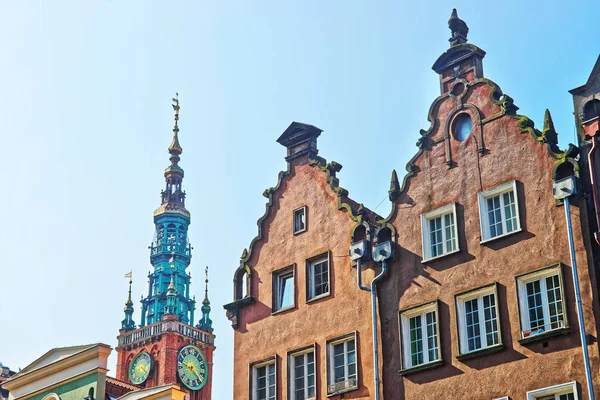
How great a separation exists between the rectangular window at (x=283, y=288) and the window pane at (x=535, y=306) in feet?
27.1

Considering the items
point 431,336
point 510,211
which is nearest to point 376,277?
point 431,336

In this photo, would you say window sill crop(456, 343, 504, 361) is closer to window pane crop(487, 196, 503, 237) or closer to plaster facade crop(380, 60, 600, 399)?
plaster facade crop(380, 60, 600, 399)

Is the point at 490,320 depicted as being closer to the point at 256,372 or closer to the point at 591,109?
the point at 591,109

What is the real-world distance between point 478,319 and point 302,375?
241 inches

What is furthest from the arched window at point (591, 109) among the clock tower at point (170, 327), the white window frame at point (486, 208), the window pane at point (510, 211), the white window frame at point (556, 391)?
the clock tower at point (170, 327)

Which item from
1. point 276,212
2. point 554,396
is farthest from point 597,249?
point 276,212

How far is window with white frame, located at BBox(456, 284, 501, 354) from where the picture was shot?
2859cm

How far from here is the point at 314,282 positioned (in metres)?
33.8

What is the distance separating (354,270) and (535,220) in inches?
236

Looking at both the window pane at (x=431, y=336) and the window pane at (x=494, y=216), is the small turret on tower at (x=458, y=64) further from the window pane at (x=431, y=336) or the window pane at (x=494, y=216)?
the window pane at (x=431, y=336)

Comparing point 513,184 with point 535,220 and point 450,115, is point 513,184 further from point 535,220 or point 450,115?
point 450,115

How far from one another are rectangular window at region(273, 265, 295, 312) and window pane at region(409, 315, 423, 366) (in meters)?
4.67

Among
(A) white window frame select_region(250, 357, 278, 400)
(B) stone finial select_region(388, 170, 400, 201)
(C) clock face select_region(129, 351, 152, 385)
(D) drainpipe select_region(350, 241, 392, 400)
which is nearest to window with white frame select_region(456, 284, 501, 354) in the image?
(D) drainpipe select_region(350, 241, 392, 400)

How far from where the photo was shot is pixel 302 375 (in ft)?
107
